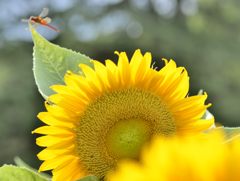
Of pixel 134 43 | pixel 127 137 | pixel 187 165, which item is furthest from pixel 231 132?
pixel 134 43

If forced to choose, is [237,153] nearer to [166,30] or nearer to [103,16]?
[166,30]

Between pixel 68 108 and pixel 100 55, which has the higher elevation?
pixel 100 55

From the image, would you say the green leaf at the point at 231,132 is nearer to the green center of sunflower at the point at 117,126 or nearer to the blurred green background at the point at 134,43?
the green center of sunflower at the point at 117,126

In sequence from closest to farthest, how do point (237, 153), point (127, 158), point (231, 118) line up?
point (237, 153) → point (127, 158) → point (231, 118)

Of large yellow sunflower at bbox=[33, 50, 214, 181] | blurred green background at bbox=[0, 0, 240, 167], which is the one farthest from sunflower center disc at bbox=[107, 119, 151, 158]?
blurred green background at bbox=[0, 0, 240, 167]

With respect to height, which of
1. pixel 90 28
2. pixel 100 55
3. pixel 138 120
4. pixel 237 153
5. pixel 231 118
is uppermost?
pixel 90 28

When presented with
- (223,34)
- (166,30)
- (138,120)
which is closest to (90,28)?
(166,30)
